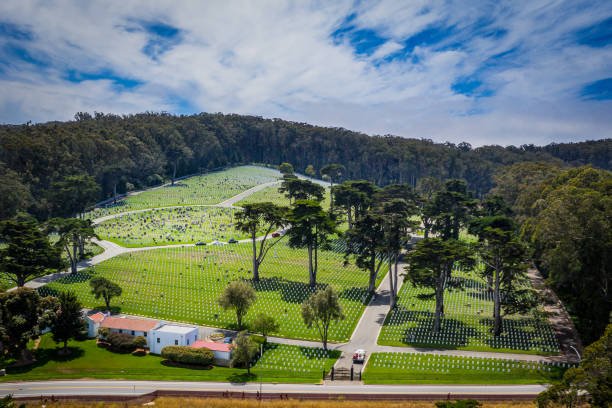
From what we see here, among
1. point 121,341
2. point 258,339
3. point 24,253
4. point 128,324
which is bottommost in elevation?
point 258,339

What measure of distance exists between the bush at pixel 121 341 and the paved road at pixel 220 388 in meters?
6.37

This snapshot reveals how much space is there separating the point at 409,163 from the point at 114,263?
124 meters

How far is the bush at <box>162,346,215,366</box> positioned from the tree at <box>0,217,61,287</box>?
26.2 metres

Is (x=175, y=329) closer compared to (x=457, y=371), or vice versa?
(x=457, y=371)

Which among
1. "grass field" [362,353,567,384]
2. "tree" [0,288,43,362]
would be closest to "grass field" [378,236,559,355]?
"grass field" [362,353,567,384]

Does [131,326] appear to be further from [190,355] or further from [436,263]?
[436,263]

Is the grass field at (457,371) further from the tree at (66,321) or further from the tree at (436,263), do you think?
the tree at (66,321)

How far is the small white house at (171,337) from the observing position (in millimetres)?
41656

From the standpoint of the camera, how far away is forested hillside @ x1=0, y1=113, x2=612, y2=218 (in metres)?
96.1

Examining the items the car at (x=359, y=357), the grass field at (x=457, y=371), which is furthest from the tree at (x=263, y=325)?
the grass field at (x=457, y=371)

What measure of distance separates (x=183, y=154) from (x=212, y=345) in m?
113

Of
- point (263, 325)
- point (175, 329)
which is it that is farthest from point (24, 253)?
point (263, 325)

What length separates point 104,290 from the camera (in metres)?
48.1

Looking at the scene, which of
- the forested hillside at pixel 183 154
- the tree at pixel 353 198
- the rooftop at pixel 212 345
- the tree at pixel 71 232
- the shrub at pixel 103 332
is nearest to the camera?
the rooftop at pixel 212 345
